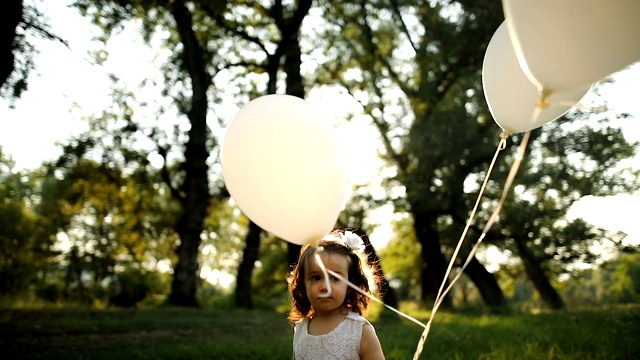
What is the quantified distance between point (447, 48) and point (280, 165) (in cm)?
1076

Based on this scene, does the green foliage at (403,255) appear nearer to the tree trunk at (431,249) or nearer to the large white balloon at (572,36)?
the tree trunk at (431,249)

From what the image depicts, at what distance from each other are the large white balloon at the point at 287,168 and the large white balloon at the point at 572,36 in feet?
2.89

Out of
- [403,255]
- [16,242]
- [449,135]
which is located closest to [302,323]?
[449,135]

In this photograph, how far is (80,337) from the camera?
21.4 ft

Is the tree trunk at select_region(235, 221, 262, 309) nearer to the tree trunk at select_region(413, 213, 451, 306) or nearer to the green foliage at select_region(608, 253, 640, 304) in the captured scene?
the tree trunk at select_region(413, 213, 451, 306)

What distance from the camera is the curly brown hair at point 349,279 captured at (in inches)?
100

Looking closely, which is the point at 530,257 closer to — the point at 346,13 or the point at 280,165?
the point at 346,13

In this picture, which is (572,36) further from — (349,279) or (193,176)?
(193,176)

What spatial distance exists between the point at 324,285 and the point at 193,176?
12.0 metres

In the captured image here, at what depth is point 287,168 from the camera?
2.30 m

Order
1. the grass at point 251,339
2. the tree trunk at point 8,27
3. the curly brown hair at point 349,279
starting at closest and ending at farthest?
the curly brown hair at point 349,279 → the grass at point 251,339 → the tree trunk at point 8,27

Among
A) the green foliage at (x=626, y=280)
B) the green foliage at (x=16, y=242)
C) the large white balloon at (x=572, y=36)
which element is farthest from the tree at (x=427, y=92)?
the green foliage at (x=16, y=242)

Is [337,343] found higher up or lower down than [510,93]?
lower down

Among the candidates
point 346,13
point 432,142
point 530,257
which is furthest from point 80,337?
point 530,257
